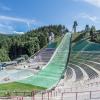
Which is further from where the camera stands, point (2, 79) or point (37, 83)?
point (2, 79)

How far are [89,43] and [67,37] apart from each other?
1277 cm

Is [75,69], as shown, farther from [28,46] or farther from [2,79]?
[28,46]

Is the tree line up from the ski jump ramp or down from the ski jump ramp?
up

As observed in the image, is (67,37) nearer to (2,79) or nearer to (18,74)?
(18,74)

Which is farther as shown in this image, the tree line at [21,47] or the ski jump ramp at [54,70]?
the tree line at [21,47]

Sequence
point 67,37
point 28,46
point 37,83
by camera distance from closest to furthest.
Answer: point 37,83 → point 67,37 → point 28,46

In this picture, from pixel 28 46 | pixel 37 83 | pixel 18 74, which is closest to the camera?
pixel 37 83

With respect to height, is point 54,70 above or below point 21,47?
below

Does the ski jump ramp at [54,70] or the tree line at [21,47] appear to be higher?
the tree line at [21,47]

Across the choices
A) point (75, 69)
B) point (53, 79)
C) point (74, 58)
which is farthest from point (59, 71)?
point (74, 58)

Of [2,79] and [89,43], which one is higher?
[89,43]

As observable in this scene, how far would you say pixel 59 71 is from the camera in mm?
57344

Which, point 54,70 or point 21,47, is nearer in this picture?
point 54,70

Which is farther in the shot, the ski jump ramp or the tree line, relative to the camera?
the tree line
